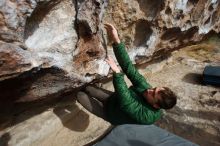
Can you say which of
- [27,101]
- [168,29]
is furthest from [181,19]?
[27,101]

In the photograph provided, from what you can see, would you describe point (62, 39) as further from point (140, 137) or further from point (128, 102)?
point (140, 137)

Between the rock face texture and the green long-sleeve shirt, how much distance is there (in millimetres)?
340

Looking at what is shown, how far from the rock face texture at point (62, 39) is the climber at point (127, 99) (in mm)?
262

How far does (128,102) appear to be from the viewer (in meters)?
3.27

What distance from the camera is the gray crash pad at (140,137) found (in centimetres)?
325

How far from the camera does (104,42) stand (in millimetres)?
3803

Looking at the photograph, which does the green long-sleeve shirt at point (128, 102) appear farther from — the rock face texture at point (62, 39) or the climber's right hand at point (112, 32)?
the rock face texture at point (62, 39)

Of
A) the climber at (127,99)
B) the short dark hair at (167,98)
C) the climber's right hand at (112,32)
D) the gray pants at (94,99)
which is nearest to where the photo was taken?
the short dark hair at (167,98)

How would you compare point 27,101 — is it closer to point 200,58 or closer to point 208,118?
point 208,118

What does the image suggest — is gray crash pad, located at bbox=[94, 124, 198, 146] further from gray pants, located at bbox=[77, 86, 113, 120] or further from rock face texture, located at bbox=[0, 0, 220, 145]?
rock face texture, located at bbox=[0, 0, 220, 145]

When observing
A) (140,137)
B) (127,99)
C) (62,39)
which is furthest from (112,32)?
(140,137)

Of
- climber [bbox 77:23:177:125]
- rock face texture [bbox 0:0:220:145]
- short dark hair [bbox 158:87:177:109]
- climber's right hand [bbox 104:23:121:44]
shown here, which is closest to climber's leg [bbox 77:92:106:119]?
climber [bbox 77:23:177:125]

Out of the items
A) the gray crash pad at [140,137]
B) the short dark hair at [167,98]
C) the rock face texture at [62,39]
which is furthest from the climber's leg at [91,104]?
the short dark hair at [167,98]

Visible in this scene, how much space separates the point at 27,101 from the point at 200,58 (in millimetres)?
3883
